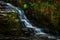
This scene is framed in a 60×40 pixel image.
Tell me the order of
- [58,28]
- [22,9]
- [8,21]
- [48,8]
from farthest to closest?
[22,9] < [48,8] < [58,28] < [8,21]

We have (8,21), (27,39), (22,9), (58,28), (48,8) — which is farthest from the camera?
(22,9)

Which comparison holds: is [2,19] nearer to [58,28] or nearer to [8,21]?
[8,21]

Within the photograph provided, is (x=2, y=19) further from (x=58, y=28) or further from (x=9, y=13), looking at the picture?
(x=58, y=28)

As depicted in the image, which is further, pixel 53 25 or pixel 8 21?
pixel 53 25

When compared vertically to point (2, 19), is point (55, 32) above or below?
below

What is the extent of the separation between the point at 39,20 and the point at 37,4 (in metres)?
0.97

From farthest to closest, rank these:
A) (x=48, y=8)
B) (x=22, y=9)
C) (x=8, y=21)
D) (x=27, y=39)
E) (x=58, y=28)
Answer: (x=22, y=9) → (x=48, y=8) → (x=58, y=28) → (x=8, y=21) → (x=27, y=39)

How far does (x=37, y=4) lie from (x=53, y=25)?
63.4 inches

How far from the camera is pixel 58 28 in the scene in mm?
9406

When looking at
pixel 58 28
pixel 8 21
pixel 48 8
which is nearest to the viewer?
pixel 8 21

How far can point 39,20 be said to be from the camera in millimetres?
10000

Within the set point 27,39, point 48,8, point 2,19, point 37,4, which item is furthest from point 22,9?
point 27,39

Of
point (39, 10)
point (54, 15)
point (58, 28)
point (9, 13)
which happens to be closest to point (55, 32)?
point (58, 28)

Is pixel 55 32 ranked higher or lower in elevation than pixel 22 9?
lower
